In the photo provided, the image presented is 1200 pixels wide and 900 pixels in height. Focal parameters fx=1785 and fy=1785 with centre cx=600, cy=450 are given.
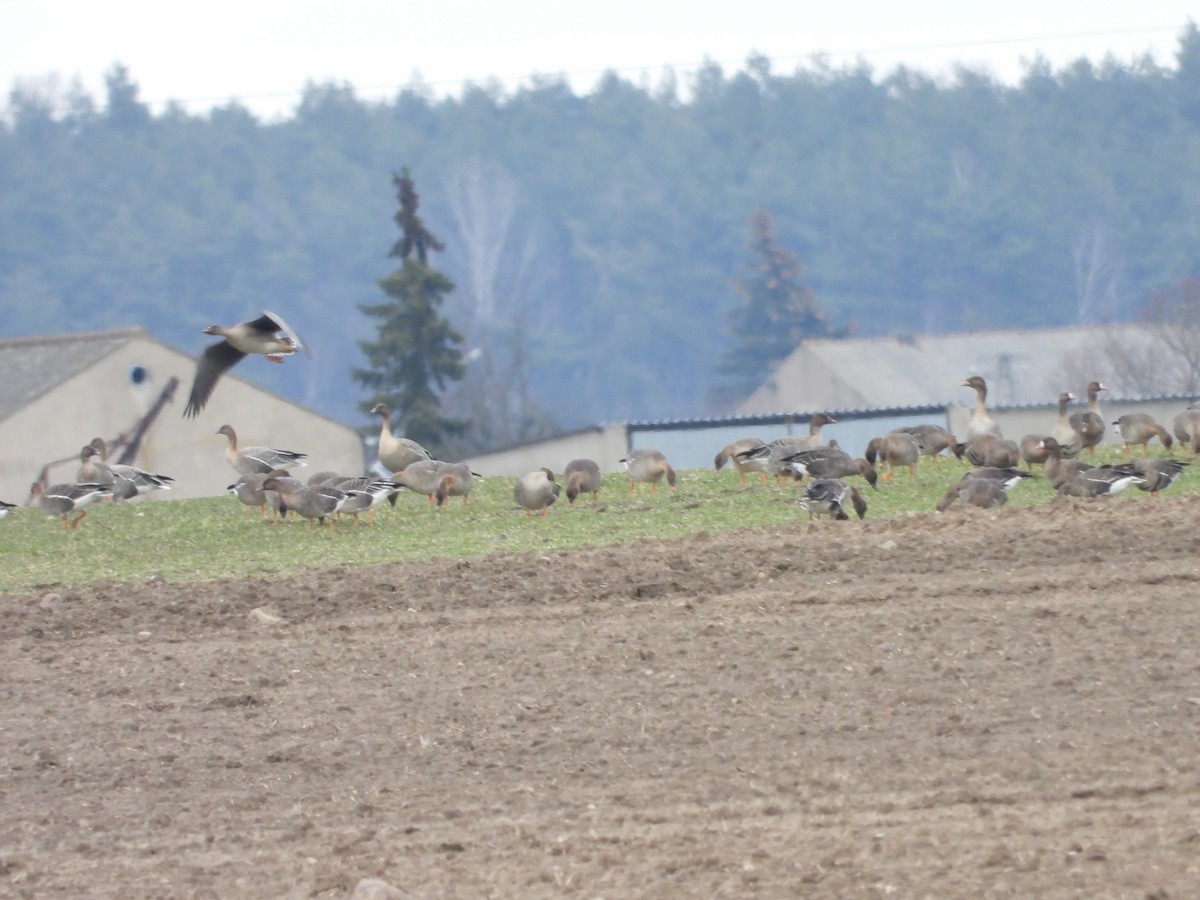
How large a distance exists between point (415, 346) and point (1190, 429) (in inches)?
1396

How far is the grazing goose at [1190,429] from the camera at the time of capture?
22.9 meters

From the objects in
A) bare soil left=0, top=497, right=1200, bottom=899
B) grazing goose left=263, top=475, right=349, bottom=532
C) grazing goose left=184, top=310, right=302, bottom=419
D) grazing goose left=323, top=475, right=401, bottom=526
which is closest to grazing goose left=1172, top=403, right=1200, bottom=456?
bare soil left=0, top=497, right=1200, bottom=899

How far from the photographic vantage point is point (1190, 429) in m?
23.1

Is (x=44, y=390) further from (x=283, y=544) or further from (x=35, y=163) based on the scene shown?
(x=35, y=163)

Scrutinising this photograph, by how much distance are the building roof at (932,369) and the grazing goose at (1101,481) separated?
43.6 meters

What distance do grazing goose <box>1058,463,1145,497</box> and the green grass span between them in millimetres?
279

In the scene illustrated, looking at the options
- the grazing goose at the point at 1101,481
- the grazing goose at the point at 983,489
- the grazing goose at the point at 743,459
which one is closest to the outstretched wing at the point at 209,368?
the grazing goose at the point at 983,489

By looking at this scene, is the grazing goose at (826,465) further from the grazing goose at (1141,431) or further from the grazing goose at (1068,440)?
the grazing goose at (1141,431)

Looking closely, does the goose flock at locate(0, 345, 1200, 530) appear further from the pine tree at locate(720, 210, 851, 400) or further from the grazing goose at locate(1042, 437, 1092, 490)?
the pine tree at locate(720, 210, 851, 400)

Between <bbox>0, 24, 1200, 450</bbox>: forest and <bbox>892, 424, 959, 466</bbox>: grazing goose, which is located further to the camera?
<bbox>0, 24, 1200, 450</bbox>: forest

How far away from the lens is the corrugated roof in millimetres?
39719

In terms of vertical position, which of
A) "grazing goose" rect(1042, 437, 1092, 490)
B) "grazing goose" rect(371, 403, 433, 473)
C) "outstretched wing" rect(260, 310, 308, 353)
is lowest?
"grazing goose" rect(1042, 437, 1092, 490)

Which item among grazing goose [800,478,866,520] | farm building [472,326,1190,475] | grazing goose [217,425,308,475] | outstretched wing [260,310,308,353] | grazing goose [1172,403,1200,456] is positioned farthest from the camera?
farm building [472,326,1190,475]

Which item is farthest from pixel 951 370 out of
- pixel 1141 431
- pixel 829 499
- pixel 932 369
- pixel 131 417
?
pixel 829 499
